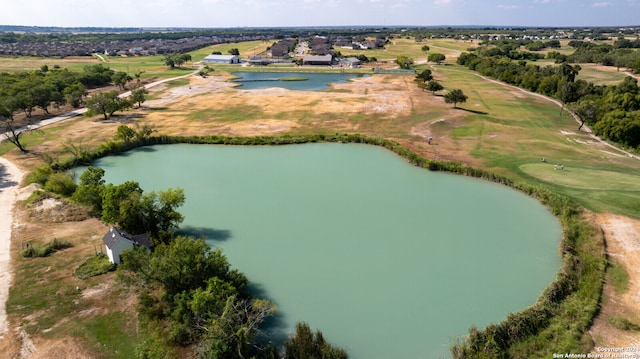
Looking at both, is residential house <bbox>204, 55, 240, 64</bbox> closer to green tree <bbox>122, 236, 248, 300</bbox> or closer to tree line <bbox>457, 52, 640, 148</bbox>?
tree line <bbox>457, 52, 640, 148</bbox>

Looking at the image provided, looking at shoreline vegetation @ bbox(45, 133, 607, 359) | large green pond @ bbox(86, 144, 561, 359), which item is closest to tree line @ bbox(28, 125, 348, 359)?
large green pond @ bbox(86, 144, 561, 359)

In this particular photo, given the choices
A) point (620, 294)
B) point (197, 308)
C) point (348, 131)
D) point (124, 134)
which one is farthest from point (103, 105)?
point (620, 294)

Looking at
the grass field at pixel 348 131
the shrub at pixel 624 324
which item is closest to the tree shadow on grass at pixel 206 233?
the grass field at pixel 348 131

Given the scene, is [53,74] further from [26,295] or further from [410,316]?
[410,316]

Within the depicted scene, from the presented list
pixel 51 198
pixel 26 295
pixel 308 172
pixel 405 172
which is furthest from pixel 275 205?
pixel 51 198

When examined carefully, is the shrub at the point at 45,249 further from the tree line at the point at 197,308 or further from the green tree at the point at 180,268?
the green tree at the point at 180,268
